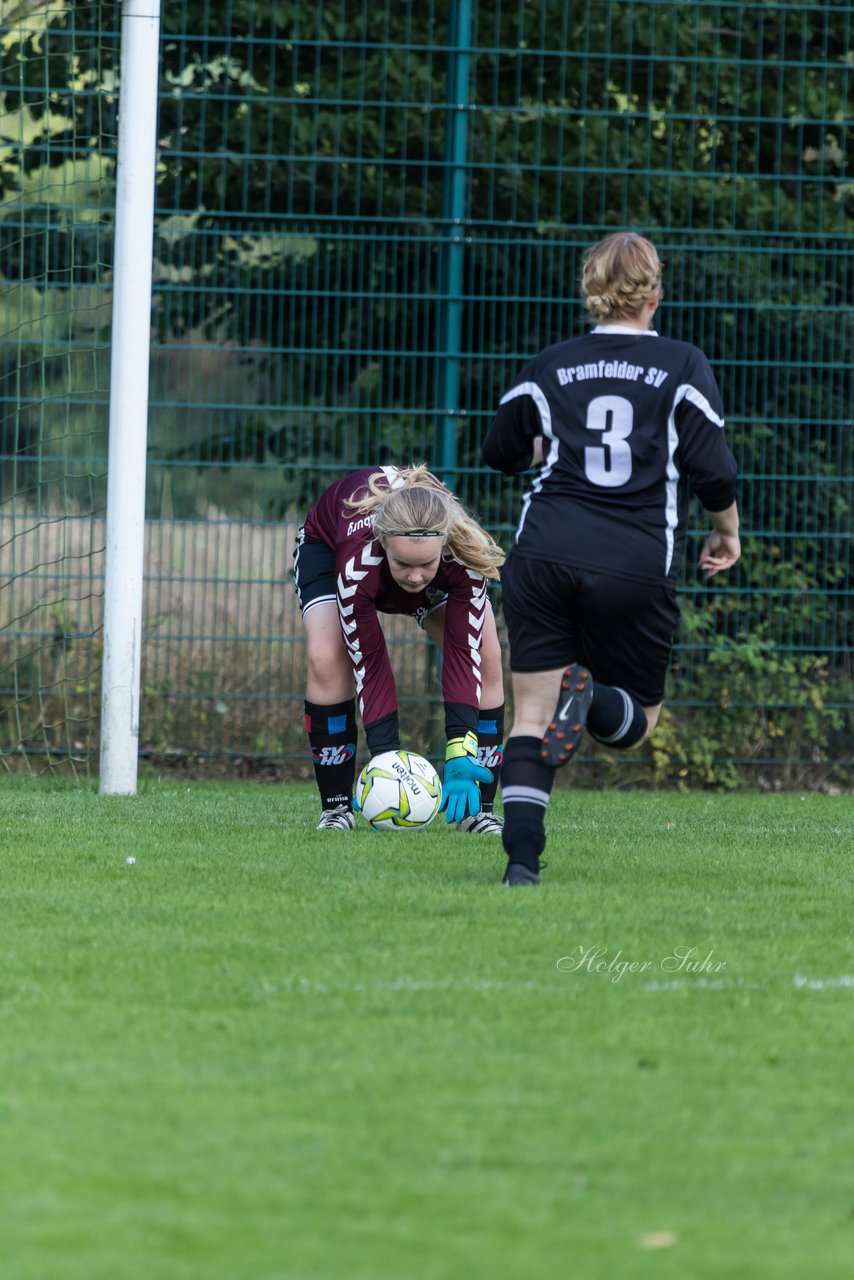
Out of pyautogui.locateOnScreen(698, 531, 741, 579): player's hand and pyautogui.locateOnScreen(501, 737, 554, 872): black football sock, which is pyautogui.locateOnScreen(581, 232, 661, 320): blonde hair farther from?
pyautogui.locateOnScreen(501, 737, 554, 872): black football sock

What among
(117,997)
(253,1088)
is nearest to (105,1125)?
(253,1088)

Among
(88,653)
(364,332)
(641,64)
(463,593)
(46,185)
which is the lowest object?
(88,653)

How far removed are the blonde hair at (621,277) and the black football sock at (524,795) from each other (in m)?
1.18

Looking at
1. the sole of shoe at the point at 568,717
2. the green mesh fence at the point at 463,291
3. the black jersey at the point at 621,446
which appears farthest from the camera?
the green mesh fence at the point at 463,291


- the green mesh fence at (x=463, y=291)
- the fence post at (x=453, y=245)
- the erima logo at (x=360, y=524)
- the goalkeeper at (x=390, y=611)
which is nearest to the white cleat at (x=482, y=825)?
the goalkeeper at (x=390, y=611)

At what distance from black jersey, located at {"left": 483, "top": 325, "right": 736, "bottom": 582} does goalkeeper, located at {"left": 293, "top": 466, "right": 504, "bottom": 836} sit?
2.50 feet

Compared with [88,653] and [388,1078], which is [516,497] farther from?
[388,1078]

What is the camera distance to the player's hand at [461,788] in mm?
5809

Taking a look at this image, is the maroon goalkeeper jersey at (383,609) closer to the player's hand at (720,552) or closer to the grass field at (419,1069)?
the grass field at (419,1069)

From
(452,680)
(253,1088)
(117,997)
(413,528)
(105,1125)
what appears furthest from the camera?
(452,680)

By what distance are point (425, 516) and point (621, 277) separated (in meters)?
1.12

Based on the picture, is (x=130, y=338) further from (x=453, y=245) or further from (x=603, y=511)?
(x=603, y=511)

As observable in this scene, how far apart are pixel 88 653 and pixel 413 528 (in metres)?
3.32

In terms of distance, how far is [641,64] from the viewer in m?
9.08
